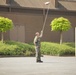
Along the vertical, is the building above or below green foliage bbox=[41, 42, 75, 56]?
above

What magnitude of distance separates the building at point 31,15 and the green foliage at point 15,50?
955 cm

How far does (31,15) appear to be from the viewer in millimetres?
43219

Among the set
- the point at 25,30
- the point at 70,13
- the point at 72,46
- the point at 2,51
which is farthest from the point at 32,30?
the point at 2,51

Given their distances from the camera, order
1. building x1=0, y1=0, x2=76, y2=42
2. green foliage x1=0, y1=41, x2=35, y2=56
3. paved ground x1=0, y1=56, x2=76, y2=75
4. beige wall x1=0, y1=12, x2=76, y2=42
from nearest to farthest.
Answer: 1. paved ground x1=0, y1=56, x2=76, y2=75
2. green foliage x1=0, y1=41, x2=35, y2=56
3. building x1=0, y1=0, x2=76, y2=42
4. beige wall x1=0, y1=12, x2=76, y2=42

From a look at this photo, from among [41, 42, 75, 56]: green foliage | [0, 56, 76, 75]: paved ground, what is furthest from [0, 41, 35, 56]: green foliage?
[0, 56, 76, 75]: paved ground

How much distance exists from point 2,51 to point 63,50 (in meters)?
5.73

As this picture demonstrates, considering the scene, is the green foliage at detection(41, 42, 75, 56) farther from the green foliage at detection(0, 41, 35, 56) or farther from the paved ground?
the paved ground

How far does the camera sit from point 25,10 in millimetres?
42969

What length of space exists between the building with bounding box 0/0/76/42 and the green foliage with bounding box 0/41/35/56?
31.3ft

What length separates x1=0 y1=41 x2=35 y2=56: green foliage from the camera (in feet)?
100

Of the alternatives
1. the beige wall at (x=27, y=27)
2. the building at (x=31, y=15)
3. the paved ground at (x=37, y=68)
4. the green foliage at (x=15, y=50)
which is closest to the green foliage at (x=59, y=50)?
the green foliage at (x=15, y=50)

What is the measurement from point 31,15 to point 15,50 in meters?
12.8

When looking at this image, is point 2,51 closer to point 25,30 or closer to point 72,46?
point 72,46

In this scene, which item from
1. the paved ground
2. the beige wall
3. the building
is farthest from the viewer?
the beige wall
